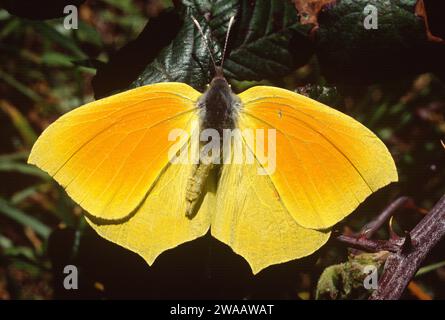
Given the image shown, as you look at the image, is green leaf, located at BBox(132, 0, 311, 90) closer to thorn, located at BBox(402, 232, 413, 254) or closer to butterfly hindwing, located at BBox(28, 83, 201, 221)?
butterfly hindwing, located at BBox(28, 83, 201, 221)

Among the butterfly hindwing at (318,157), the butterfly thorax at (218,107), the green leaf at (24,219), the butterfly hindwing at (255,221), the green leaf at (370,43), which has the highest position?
the green leaf at (370,43)

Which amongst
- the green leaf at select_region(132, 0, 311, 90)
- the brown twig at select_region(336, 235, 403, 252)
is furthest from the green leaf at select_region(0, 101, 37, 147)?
the brown twig at select_region(336, 235, 403, 252)

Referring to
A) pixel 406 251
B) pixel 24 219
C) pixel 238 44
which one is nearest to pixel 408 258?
pixel 406 251

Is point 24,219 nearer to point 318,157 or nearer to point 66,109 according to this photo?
point 66,109

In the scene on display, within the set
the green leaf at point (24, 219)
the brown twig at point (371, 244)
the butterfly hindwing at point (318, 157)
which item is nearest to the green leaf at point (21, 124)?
the green leaf at point (24, 219)

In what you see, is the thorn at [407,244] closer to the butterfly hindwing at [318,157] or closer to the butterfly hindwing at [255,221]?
the butterfly hindwing at [318,157]

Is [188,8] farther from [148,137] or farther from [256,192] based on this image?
[256,192]
